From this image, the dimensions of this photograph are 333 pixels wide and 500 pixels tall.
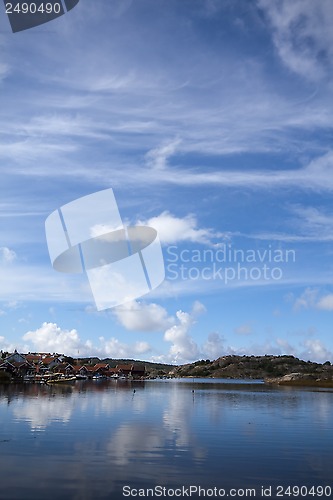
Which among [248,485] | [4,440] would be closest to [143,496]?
[248,485]

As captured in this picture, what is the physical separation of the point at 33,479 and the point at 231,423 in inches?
1485

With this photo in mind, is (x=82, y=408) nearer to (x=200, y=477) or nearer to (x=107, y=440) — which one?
(x=107, y=440)

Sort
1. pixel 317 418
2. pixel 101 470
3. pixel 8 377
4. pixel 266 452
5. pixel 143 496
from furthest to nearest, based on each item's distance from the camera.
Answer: pixel 8 377
pixel 317 418
pixel 266 452
pixel 101 470
pixel 143 496

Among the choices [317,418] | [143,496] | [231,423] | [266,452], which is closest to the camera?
[143,496]

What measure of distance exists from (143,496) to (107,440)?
776 inches

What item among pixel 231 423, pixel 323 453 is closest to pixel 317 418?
pixel 231 423

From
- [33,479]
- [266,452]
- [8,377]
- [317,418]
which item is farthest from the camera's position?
[8,377]

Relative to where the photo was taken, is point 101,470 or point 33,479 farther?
point 101,470

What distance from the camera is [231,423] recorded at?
6181 centimetres

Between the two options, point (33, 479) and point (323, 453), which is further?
point (323, 453)

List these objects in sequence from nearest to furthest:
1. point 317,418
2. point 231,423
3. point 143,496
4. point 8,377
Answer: point 143,496 < point 231,423 < point 317,418 < point 8,377

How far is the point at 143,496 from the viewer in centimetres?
2708

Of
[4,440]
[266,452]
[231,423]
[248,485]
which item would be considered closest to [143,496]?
[248,485]

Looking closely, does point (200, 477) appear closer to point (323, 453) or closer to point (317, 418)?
point (323, 453)
